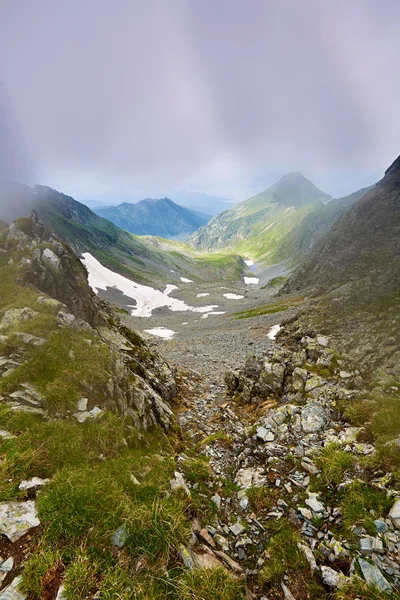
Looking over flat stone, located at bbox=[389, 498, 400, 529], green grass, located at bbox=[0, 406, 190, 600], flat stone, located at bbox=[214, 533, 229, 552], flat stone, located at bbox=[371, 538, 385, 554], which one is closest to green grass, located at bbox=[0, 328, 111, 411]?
green grass, located at bbox=[0, 406, 190, 600]

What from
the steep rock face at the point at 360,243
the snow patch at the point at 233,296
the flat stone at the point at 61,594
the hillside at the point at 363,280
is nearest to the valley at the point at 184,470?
the flat stone at the point at 61,594

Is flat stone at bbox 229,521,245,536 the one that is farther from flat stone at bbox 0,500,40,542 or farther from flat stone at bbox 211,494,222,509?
flat stone at bbox 0,500,40,542

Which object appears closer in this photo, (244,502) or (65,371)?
(244,502)

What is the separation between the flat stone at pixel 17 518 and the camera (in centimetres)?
634

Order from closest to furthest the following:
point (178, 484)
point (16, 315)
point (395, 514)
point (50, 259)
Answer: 1. point (395, 514)
2. point (178, 484)
3. point (16, 315)
4. point (50, 259)

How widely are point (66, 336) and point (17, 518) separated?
832cm

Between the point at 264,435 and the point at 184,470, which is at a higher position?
the point at 184,470

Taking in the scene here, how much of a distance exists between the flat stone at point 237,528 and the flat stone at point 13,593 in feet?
18.3

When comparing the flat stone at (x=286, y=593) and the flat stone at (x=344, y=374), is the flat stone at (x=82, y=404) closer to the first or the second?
the flat stone at (x=286, y=593)

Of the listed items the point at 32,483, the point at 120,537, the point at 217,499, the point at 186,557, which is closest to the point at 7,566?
the point at 32,483

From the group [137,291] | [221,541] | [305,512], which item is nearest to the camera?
[221,541]

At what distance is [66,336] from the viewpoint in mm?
13891

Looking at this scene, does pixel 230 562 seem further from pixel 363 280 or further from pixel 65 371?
pixel 363 280

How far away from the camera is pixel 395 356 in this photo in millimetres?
19031
